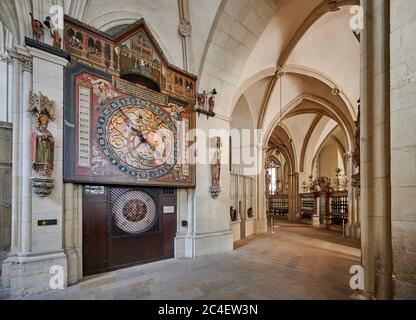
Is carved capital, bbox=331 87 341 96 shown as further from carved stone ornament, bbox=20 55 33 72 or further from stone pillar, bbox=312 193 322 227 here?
carved stone ornament, bbox=20 55 33 72

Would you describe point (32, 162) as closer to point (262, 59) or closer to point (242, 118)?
point (262, 59)

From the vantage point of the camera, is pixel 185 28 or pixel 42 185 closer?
pixel 42 185

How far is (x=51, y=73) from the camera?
409 cm

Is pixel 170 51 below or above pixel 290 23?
below

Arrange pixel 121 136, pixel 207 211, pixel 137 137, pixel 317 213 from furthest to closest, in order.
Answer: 1. pixel 317 213
2. pixel 207 211
3. pixel 137 137
4. pixel 121 136

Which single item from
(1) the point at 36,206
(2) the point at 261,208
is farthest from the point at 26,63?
(2) the point at 261,208

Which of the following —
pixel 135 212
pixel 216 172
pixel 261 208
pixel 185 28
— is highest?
pixel 185 28

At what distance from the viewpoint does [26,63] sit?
3.92 meters

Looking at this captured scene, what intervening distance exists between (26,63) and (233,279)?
5.63 metres

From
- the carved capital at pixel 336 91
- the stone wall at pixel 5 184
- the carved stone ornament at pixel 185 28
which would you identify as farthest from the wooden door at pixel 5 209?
the carved capital at pixel 336 91

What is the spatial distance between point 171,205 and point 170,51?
4.48 metres

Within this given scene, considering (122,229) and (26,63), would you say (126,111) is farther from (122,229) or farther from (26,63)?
(122,229)

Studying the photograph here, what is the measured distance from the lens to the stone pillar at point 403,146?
2.23m
